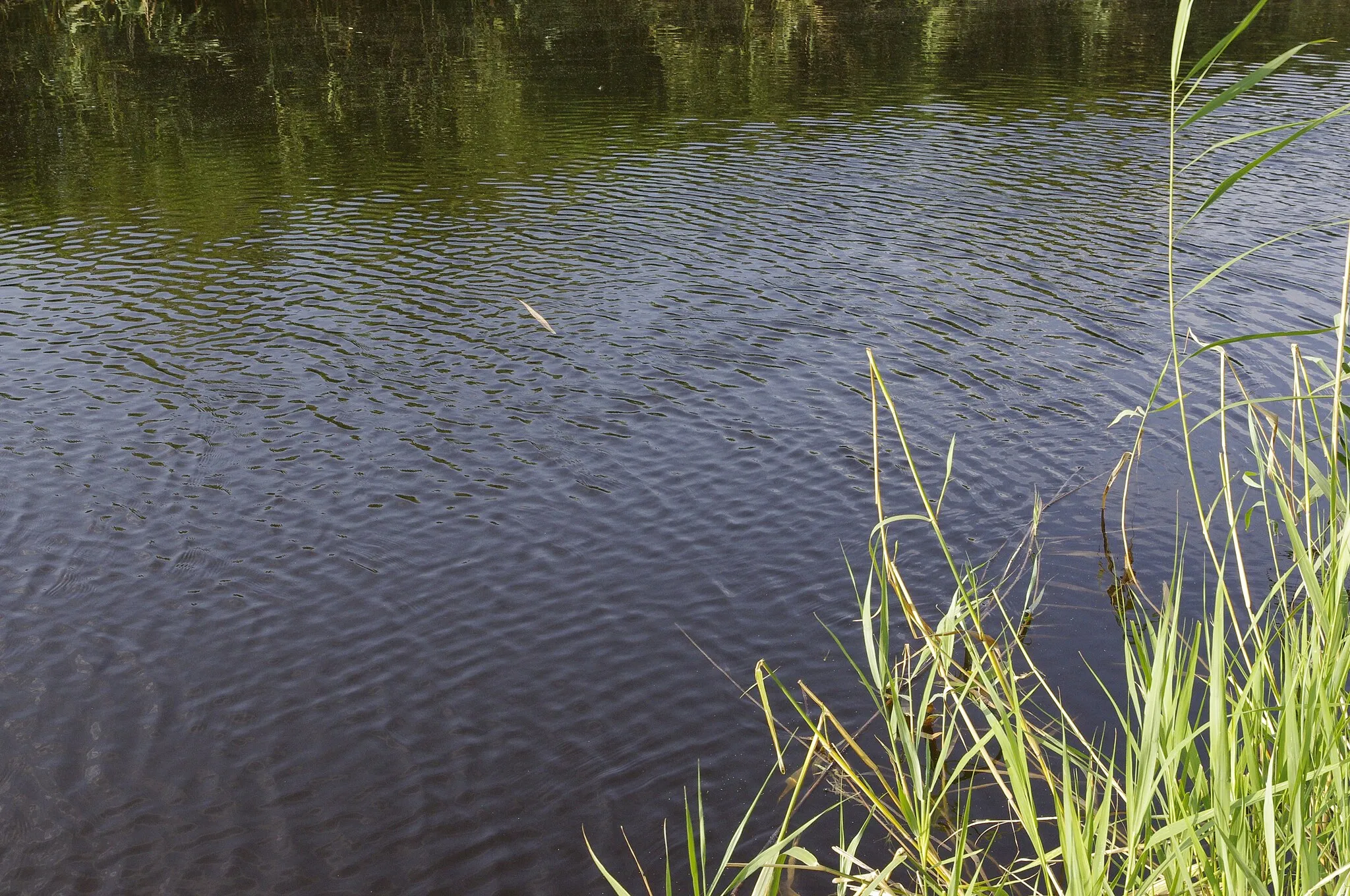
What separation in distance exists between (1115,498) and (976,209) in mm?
11113

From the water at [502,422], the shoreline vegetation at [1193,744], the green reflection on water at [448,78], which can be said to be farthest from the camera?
the green reflection on water at [448,78]

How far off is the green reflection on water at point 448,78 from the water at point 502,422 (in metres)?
0.27

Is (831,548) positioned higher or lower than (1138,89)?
lower

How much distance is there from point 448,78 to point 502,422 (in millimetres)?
23227

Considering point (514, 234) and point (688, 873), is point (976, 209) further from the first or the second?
point (688, 873)

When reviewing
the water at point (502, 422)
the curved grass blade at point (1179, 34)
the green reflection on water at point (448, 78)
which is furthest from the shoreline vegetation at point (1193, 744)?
the green reflection on water at point (448, 78)

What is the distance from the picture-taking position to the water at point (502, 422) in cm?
883

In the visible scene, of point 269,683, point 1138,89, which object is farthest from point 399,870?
point 1138,89

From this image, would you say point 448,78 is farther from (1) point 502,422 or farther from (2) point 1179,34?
(2) point 1179,34

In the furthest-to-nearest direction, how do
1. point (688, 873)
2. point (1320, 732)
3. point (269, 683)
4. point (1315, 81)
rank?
1. point (1315, 81)
2. point (269, 683)
3. point (688, 873)
4. point (1320, 732)

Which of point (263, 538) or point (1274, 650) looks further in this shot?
point (263, 538)

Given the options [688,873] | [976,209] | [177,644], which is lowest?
[688,873]

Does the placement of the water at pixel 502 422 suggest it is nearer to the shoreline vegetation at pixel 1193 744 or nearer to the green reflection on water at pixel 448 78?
the green reflection on water at pixel 448 78

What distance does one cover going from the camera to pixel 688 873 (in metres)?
7.91
